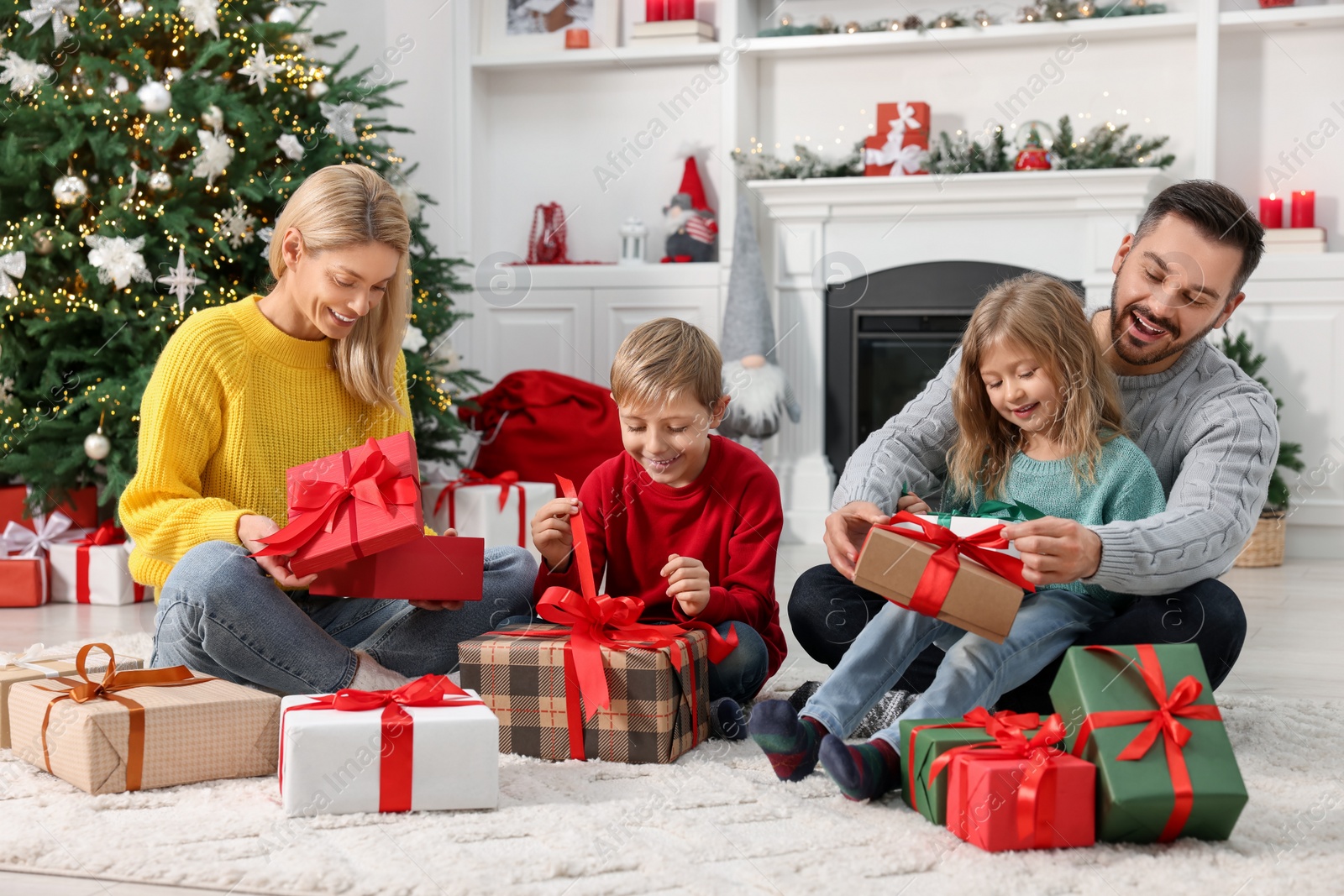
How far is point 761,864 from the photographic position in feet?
4.20

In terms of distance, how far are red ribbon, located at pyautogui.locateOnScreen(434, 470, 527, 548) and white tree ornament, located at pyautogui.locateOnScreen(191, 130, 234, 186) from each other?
100 centimetres

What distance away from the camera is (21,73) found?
110 inches

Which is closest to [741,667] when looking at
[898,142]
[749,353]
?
[749,353]

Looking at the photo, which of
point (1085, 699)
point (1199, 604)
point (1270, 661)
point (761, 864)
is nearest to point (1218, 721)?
point (1085, 699)

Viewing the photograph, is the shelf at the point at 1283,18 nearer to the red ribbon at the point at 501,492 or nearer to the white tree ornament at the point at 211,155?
the red ribbon at the point at 501,492

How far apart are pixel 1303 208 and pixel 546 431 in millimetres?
2423

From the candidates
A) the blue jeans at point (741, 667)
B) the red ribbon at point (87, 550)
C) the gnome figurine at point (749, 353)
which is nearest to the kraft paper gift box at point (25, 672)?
the blue jeans at point (741, 667)

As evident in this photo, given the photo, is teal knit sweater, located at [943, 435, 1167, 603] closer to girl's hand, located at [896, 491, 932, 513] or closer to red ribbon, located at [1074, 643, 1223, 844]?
girl's hand, located at [896, 491, 932, 513]

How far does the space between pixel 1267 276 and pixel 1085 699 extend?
9.71ft

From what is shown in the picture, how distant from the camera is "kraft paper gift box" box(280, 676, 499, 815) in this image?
4.59 ft

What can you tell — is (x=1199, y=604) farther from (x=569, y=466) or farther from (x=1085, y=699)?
(x=569, y=466)

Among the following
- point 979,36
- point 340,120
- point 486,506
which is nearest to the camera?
point 340,120

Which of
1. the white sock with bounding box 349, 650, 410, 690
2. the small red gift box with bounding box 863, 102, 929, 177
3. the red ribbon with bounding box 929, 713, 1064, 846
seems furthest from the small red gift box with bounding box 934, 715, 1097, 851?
the small red gift box with bounding box 863, 102, 929, 177

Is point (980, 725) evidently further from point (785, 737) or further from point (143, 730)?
point (143, 730)
